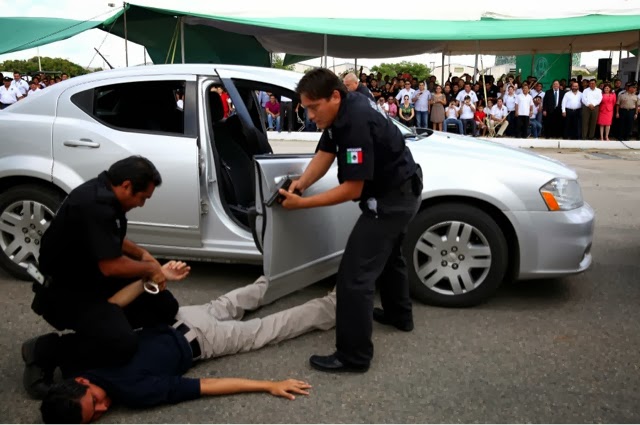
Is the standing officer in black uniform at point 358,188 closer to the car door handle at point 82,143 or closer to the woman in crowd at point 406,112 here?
the car door handle at point 82,143

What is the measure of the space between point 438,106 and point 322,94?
13.7 m

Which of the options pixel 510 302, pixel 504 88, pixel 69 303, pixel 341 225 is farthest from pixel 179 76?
pixel 504 88

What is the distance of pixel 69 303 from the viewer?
3014mm

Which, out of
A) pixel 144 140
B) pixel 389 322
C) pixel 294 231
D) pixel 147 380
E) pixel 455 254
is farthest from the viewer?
pixel 144 140

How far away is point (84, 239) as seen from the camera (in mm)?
2885

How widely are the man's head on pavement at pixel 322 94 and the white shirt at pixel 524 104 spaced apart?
14452 millimetres

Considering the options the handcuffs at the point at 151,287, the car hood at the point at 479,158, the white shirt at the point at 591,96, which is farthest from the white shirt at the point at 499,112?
the handcuffs at the point at 151,287

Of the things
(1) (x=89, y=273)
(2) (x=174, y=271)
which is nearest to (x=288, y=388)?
(2) (x=174, y=271)

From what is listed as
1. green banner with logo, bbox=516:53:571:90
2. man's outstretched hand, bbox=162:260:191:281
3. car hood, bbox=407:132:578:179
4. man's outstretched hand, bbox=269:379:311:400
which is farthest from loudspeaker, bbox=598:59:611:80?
man's outstretched hand, bbox=162:260:191:281

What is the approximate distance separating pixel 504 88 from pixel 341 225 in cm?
1466

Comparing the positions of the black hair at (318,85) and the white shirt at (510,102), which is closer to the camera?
the black hair at (318,85)

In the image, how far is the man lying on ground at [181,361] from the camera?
8.64 feet

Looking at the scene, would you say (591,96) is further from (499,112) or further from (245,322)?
(245,322)

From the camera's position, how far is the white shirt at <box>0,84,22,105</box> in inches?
675
